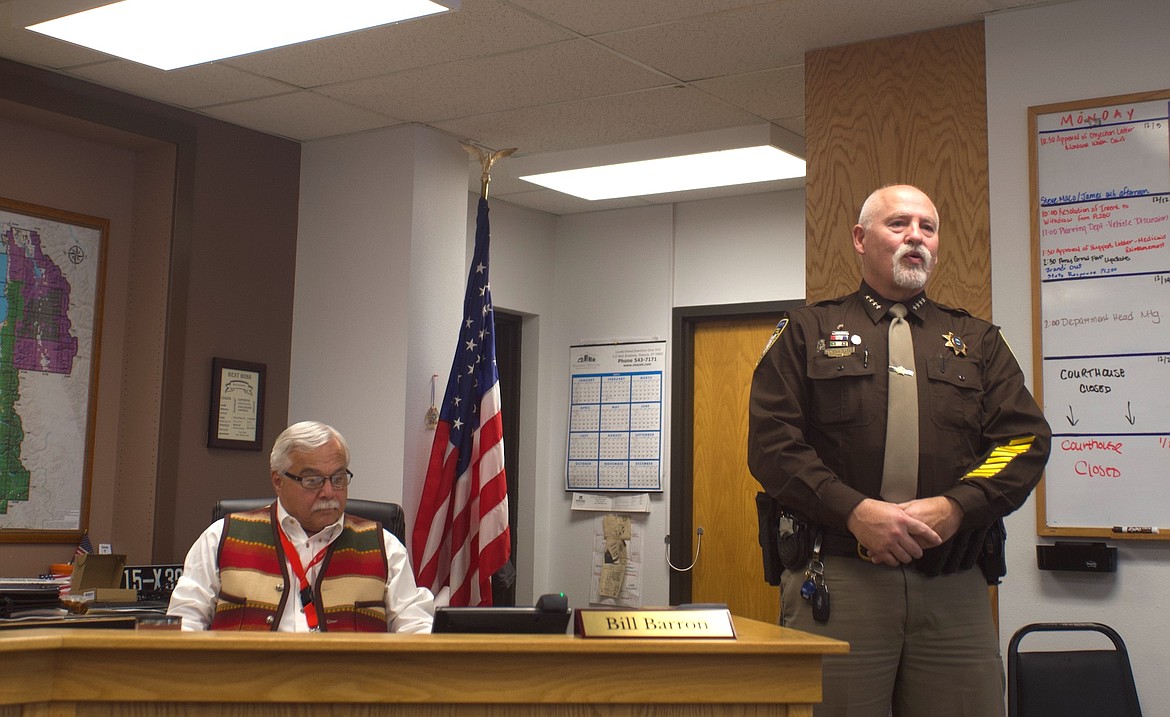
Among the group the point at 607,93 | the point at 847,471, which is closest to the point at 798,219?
the point at 607,93

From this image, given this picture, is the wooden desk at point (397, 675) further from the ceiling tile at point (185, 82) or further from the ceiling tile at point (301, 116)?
the ceiling tile at point (301, 116)

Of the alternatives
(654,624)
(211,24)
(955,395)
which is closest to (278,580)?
(654,624)

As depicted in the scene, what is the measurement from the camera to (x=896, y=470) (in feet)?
8.52

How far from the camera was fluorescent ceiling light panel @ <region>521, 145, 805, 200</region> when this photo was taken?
202 inches

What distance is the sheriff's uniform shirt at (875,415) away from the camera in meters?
2.54

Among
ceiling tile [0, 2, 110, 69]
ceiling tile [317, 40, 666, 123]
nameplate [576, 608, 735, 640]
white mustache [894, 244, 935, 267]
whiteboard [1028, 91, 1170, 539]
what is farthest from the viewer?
ceiling tile [317, 40, 666, 123]

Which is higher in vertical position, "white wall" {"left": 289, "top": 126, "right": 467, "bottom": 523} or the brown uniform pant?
"white wall" {"left": 289, "top": 126, "right": 467, "bottom": 523}

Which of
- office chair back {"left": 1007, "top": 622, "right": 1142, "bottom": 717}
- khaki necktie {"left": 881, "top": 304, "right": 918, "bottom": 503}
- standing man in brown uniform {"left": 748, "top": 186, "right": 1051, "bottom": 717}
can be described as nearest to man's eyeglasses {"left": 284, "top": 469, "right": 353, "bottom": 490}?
standing man in brown uniform {"left": 748, "top": 186, "right": 1051, "bottom": 717}

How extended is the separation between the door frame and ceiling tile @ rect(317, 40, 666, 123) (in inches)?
64.7

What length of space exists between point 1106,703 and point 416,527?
2.62m

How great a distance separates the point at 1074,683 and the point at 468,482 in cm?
248

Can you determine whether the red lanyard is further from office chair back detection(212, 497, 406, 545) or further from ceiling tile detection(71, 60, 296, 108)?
ceiling tile detection(71, 60, 296, 108)

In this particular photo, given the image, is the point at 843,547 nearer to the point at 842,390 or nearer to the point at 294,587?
the point at 842,390

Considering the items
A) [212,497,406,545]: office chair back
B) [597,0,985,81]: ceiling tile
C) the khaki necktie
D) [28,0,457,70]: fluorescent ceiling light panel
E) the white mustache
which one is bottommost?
[212,497,406,545]: office chair back
